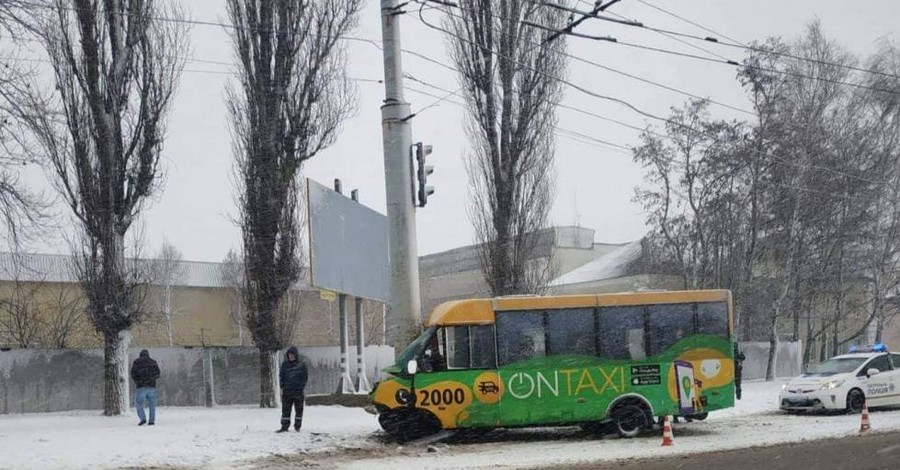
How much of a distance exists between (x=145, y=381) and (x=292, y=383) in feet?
15.2

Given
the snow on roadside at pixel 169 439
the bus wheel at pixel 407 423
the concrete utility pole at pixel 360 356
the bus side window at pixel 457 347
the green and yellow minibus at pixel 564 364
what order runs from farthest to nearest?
the concrete utility pole at pixel 360 356, the bus side window at pixel 457 347, the green and yellow minibus at pixel 564 364, the bus wheel at pixel 407 423, the snow on roadside at pixel 169 439

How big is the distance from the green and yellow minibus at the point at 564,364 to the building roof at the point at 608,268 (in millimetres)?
37115

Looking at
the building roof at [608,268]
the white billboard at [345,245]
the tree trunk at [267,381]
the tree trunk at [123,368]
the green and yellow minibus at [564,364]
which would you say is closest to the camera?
the green and yellow minibus at [564,364]

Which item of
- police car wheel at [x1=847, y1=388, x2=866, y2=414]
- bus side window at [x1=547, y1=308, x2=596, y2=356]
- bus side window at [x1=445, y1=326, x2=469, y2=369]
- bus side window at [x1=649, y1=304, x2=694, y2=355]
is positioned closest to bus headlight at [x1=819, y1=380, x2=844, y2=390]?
police car wheel at [x1=847, y1=388, x2=866, y2=414]

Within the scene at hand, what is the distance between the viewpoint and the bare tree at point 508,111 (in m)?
28.8

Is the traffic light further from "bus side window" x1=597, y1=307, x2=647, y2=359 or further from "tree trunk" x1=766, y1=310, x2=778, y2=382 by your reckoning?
"tree trunk" x1=766, y1=310, x2=778, y2=382

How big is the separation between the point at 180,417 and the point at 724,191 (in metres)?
25.1

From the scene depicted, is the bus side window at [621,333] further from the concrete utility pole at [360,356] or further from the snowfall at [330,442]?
the concrete utility pole at [360,356]

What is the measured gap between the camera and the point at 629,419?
18859 mm

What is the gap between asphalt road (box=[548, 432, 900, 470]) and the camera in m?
13.4

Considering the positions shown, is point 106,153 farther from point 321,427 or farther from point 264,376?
point 321,427

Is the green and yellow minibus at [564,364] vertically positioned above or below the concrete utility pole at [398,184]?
below

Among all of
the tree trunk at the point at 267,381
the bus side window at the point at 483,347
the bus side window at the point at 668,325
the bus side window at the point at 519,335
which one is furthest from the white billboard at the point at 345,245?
the bus side window at the point at 668,325

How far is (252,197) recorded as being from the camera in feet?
87.2
